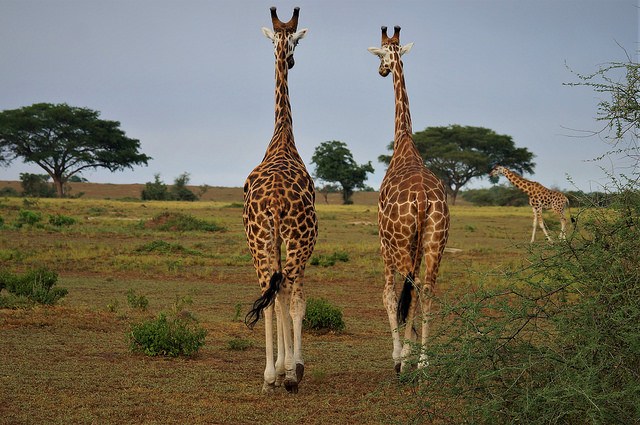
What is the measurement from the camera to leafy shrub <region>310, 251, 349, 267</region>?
72.0 feet

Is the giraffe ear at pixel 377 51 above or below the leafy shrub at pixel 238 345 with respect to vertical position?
Result: above

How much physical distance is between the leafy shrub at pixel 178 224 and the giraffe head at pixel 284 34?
22.3 meters

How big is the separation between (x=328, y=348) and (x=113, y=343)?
9.59ft

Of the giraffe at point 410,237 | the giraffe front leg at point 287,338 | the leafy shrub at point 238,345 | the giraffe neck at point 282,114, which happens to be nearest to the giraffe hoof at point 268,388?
the giraffe front leg at point 287,338

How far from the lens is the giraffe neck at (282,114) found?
9.38 metres

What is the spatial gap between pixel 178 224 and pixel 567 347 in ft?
91.6

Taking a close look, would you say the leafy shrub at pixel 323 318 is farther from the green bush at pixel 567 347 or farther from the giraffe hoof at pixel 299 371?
the green bush at pixel 567 347

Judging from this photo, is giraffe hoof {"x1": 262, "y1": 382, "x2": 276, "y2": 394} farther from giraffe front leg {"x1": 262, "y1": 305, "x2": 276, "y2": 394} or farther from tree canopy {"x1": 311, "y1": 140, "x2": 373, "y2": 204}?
tree canopy {"x1": 311, "y1": 140, "x2": 373, "y2": 204}

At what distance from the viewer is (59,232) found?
2848cm

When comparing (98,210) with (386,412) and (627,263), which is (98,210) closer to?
(386,412)

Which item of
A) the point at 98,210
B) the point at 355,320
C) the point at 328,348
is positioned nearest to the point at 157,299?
the point at 355,320

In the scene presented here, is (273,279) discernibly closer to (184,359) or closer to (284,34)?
(184,359)

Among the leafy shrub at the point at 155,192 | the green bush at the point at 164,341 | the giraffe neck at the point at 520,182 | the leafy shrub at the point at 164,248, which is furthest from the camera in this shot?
the leafy shrub at the point at 155,192

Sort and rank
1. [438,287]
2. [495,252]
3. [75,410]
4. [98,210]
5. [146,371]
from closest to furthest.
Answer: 1. [75,410]
2. [146,371]
3. [438,287]
4. [495,252]
5. [98,210]
